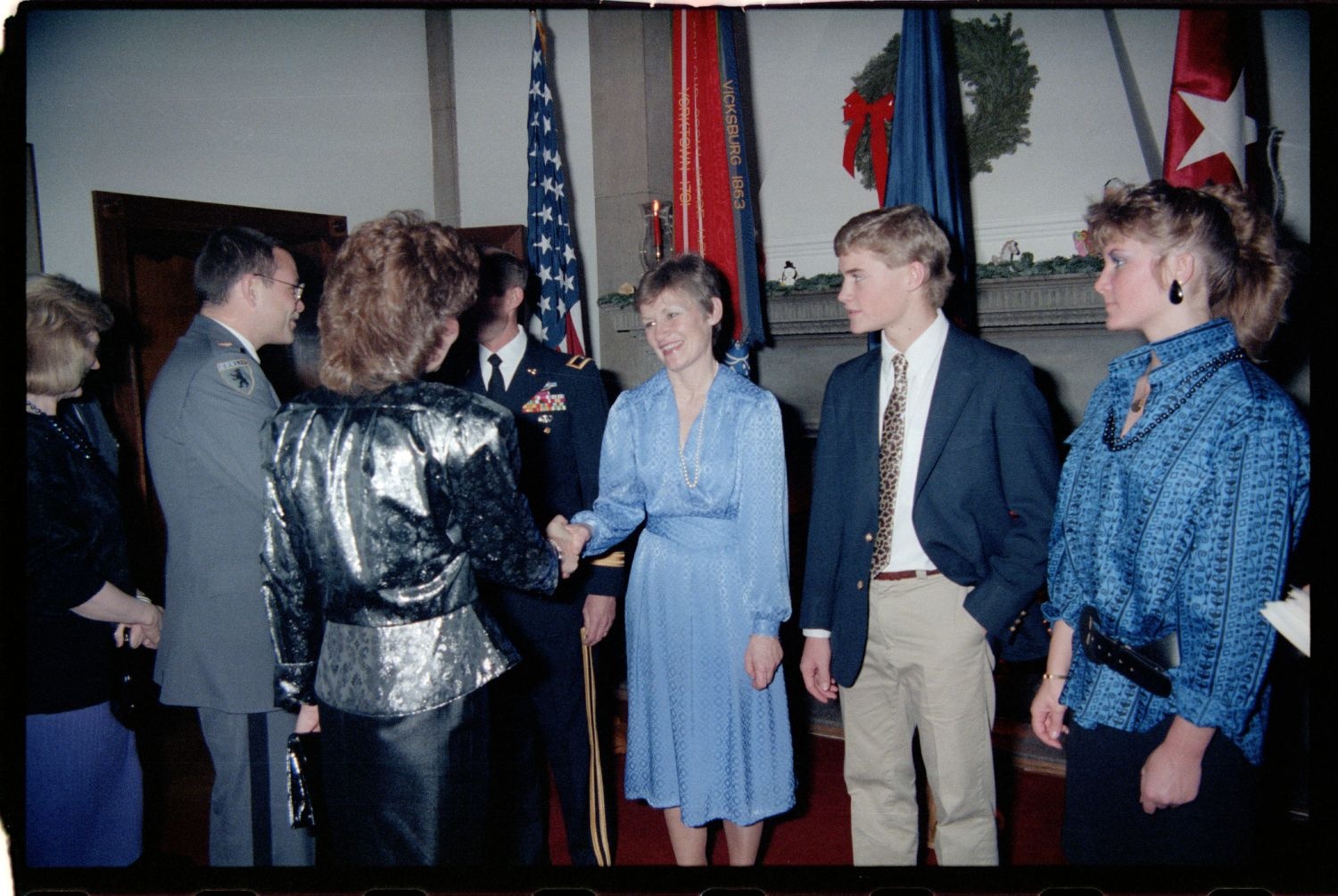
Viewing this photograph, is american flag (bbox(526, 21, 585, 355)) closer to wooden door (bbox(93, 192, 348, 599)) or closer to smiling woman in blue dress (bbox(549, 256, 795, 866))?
wooden door (bbox(93, 192, 348, 599))

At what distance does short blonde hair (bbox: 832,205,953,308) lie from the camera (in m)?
1.77

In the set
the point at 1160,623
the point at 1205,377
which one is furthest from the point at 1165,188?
the point at 1160,623

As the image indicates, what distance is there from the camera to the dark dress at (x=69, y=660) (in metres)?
1.79

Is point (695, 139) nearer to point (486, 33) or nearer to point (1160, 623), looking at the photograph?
point (486, 33)

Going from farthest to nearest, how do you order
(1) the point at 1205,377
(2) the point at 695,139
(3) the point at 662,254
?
(3) the point at 662,254
(2) the point at 695,139
(1) the point at 1205,377

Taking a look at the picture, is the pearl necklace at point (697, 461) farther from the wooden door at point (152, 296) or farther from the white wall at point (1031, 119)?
the wooden door at point (152, 296)

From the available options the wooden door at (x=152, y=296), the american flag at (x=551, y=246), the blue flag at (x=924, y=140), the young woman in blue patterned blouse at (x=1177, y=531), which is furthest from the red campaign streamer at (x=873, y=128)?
the wooden door at (x=152, y=296)

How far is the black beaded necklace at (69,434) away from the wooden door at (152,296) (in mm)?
332

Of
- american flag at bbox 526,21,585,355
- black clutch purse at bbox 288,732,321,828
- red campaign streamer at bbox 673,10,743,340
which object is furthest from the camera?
american flag at bbox 526,21,585,355

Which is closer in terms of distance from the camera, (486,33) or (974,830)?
(974,830)

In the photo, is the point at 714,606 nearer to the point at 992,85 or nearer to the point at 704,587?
the point at 704,587

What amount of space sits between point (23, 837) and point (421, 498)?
1306mm

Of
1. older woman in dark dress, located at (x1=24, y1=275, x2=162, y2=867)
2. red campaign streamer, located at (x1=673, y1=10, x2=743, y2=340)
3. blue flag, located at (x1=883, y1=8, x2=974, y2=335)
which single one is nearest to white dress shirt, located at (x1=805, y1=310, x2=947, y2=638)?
blue flag, located at (x1=883, y1=8, x2=974, y2=335)

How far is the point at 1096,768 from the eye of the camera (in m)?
1.44
